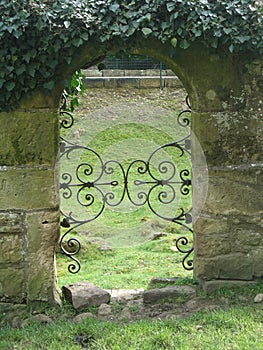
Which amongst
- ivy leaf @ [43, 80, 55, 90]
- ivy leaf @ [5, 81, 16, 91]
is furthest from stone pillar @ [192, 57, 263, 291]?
ivy leaf @ [5, 81, 16, 91]

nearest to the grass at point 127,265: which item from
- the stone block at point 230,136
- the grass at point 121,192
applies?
the grass at point 121,192

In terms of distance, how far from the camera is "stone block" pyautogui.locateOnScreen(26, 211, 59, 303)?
12.4 ft

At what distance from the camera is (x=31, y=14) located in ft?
11.4

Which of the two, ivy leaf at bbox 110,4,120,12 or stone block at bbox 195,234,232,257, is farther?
stone block at bbox 195,234,232,257

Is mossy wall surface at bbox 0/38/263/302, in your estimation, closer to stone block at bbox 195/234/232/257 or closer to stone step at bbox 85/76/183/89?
stone block at bbox 195/234/232/257

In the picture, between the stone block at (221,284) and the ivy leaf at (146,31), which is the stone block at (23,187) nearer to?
the ivy leaf at (146,31)

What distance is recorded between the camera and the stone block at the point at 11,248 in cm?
378

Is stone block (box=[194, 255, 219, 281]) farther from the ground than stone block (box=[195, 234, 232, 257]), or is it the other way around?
stone block (box=[195, 234, 232, 257])

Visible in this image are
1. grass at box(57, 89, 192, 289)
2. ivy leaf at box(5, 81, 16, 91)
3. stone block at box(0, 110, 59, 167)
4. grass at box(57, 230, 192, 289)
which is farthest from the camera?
grass at box(57, 89, 192, 289)

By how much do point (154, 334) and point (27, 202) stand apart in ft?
4.12

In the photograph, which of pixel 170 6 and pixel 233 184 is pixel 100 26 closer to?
pixel 170 6

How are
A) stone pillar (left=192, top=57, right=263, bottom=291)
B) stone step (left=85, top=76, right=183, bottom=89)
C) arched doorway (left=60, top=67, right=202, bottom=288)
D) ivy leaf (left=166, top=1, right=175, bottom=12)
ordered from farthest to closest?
stone step (left=85, top=76, right=183, bottom=89), arched doorway (left=60, top=67, right=202, bottom=288), stone pillar (left=192, top=57, right=263, bottom=291), ivy leaf (left=166, top=1, right=175, bottom=12)

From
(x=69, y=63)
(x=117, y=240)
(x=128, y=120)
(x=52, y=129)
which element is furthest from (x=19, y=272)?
(x=128, y=120)

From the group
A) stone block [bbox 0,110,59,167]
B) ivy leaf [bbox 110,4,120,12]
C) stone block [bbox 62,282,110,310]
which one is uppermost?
ivy leaf [bbox 110,4,120,12]
